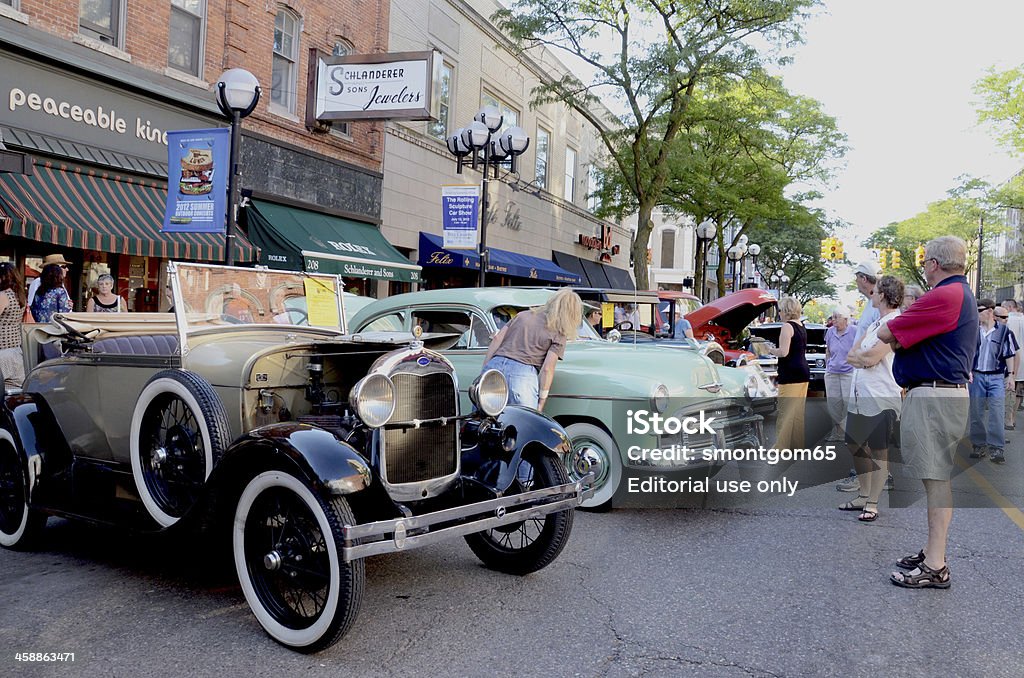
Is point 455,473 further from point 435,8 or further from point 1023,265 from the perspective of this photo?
point 1023,265

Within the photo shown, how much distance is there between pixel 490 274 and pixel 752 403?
19069mm

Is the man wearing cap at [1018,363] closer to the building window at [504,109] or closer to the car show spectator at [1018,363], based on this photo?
the car show spectator at [1018,363]

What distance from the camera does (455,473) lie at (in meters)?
4.43

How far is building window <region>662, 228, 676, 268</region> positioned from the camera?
56.6 m

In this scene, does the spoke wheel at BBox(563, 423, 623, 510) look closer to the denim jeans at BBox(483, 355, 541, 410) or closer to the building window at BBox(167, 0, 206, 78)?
the denim jeans at BBox(483, 355, 541, 410)

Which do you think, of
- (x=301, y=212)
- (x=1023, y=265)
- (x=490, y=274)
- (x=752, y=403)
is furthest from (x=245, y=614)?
(x=1023, y=265)

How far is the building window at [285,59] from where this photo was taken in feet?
52.7

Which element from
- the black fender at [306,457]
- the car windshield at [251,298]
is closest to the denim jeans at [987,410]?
the car windshield at [251,298]

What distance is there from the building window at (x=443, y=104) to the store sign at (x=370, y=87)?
5343 mm

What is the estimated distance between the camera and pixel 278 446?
374cm

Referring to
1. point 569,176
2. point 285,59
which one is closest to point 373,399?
point 285,59

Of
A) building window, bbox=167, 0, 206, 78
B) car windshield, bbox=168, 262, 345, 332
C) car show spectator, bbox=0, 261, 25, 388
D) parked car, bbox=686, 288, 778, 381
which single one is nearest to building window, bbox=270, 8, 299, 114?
building window, bbox=167, 0, 206, 78

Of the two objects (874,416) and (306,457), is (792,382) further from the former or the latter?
(306,457)

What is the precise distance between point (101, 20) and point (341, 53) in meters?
6.20
